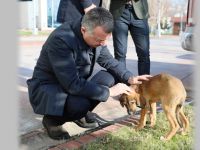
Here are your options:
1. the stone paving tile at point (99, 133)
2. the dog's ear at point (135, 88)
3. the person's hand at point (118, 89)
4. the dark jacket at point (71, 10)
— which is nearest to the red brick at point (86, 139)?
the stone paving tile at point (99, 133)

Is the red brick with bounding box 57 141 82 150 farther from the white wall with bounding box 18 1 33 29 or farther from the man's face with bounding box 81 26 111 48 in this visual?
the white wall with bounding box 18 1 33 29

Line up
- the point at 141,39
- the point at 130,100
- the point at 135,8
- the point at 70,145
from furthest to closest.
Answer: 1. the point at 141,39
2. the point at 135,8
3. the point at 130,100
4. the point at 70,145

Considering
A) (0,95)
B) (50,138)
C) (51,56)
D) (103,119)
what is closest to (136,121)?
(103,119)

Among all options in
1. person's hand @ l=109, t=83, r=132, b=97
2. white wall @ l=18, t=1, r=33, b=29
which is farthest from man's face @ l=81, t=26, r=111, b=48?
white wall @ l=18, t=1, r=33, b=29

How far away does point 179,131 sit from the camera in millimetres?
3094

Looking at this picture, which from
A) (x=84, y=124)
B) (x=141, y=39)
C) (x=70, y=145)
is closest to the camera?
(x=70, y=145)

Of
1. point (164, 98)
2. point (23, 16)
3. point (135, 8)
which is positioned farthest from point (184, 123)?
point (23, 16)

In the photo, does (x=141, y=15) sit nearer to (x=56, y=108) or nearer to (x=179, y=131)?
(x=179, y=131)

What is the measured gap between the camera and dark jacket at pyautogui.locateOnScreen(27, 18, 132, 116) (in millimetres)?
2645

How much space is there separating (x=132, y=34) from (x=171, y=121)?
4.46 ft

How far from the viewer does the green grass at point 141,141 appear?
8.89 ft

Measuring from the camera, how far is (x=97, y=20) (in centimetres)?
254

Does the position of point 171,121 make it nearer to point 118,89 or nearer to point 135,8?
point 118,89

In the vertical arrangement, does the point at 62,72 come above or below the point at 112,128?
above
